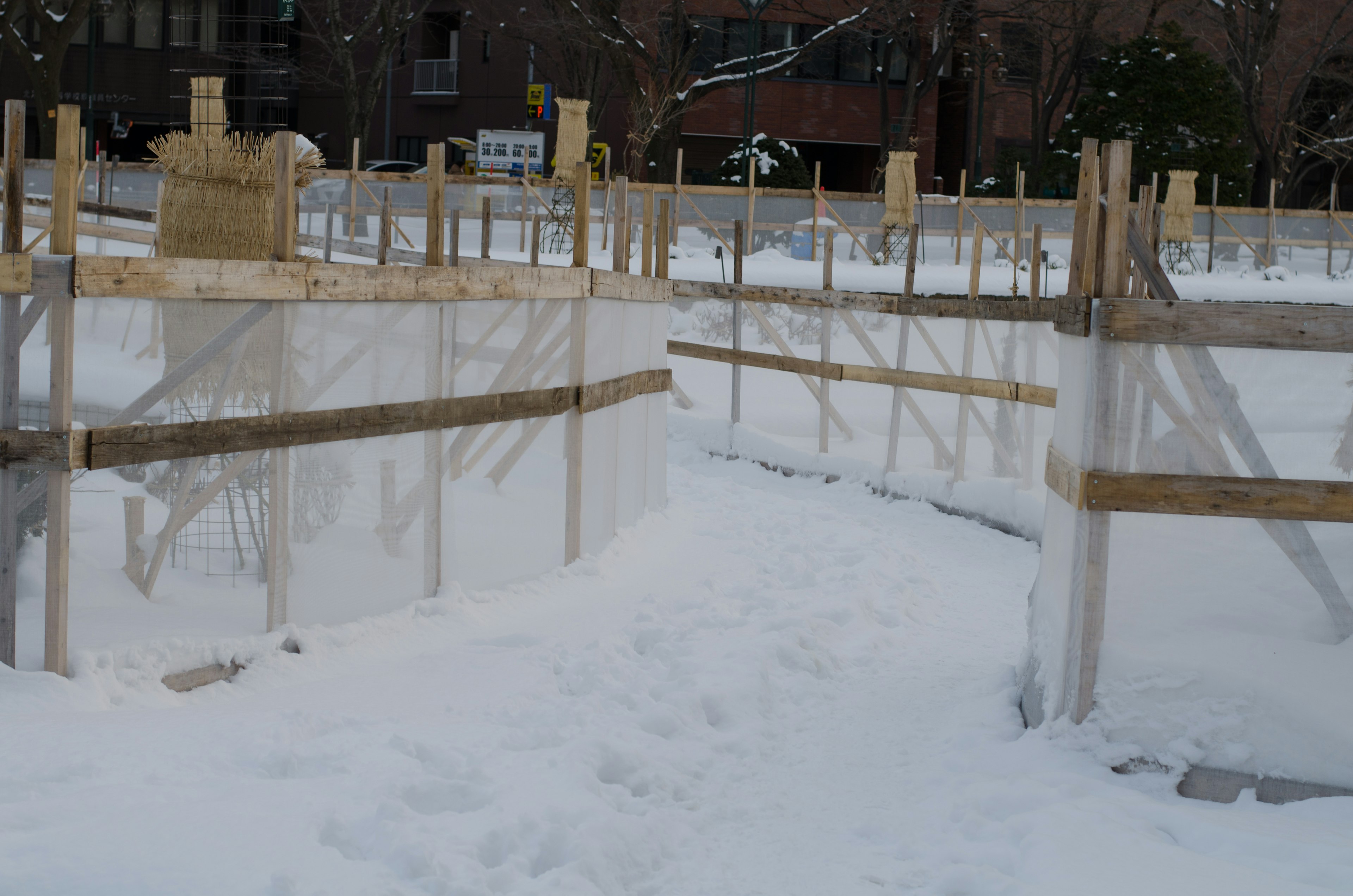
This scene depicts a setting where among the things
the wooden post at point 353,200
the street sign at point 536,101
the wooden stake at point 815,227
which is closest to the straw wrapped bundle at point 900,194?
the wooden stake at point 815,227

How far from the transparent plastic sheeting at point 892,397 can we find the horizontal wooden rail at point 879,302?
164mm

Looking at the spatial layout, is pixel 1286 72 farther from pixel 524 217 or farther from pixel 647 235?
pixel 647 235

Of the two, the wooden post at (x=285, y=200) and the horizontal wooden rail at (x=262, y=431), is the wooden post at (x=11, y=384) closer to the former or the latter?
the horizontal wooden rail at (x=262, y=431)

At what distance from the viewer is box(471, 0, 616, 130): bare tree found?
129ft

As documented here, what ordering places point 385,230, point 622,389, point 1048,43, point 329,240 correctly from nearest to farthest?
point 622,389
point 385,230
point 329,240
point 1048,43

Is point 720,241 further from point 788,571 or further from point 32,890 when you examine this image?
point 32,890

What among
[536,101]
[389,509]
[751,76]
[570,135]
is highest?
[751,76]

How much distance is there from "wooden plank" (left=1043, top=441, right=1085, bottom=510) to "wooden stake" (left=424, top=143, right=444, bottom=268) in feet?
10.2

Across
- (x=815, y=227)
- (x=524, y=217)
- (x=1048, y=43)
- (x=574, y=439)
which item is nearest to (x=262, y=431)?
(x=574, y=439)

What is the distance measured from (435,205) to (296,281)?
4.94ft

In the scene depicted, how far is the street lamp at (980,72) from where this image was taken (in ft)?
141

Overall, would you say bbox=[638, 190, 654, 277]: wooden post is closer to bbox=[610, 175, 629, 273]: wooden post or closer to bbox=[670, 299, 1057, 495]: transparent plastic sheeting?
bbox=[610, 175, 629, 273]: wooden post

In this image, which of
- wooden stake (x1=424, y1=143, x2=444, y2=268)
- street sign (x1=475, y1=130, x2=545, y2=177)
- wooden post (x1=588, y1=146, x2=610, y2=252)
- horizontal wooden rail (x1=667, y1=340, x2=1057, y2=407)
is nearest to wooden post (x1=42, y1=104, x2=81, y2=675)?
wooden stake (x1=424, y1=143, x2=444, y2=268)

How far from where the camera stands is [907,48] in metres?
42.3
